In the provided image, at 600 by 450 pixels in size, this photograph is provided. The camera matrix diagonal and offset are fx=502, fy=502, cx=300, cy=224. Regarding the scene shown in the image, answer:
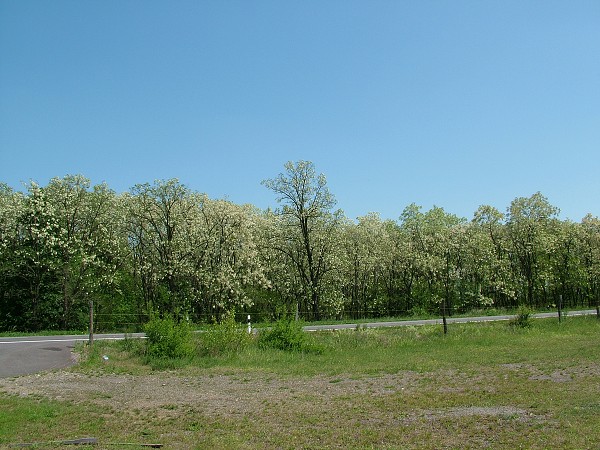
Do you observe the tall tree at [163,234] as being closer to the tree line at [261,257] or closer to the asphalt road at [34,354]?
the tree line at [261,257]

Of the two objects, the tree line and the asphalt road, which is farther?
the tree line

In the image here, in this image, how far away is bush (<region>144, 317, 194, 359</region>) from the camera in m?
17.6

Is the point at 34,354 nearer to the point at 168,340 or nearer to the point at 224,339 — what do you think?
the point at 168,340

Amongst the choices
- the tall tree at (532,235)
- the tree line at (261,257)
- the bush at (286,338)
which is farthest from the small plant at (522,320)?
the tall tree at (532,235)

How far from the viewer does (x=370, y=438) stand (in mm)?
8102

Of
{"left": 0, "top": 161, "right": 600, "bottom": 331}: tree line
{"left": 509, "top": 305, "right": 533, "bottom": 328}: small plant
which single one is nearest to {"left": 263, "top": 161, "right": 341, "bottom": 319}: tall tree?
{"left": 0, "top": 161, "right": 600, "bottom": 331}: tree line

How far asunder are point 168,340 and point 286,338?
472 centimetres

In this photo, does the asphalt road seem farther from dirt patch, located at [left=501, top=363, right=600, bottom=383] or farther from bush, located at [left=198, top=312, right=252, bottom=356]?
dirt patch, located at [left=501, top=363, right=600, bottom=383]

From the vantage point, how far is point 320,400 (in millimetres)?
11352

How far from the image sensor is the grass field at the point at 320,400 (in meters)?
8.21

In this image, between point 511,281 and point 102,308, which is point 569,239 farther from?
point 102,308

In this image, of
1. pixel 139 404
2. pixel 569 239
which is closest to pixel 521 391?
pixel 139 404

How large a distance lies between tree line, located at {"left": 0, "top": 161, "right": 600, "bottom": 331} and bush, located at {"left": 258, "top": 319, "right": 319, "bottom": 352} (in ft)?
2.90

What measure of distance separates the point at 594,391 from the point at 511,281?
45.1m
